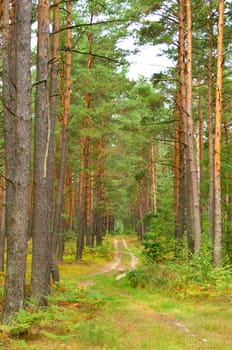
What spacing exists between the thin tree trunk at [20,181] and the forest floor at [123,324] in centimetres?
44

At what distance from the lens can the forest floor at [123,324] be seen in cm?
624

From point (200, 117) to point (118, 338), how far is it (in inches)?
883

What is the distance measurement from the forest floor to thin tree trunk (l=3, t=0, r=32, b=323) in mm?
439

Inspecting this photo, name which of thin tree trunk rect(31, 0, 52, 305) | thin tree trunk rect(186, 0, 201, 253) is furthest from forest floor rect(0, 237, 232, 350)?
thin tree trunk rect(186, 0, 201, 253)

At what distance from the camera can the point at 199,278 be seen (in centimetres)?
1284

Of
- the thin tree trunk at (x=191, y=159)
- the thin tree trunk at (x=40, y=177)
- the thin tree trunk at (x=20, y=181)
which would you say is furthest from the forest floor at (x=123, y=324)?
the thin tree trunk at (x=191, y=159)

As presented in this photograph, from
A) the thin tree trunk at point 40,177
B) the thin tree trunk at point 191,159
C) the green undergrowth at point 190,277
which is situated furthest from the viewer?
the thin tree trunk at point 191,159

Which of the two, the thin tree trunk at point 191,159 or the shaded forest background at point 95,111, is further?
the thin tree trunk at point 191,159

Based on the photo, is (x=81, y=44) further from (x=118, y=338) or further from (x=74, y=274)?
(x=118, y=338)

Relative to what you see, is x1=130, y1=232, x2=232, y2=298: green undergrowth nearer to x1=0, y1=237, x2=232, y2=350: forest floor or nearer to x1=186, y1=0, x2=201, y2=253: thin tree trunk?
x1=0, y1=237, x2=232, y2=350: forest floor

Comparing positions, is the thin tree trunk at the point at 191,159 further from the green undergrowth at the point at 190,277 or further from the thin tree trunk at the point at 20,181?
the thin tree trunk at the point at 20,181

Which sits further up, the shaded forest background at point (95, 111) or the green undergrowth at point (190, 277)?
the shaded forest background at point (95, 111)

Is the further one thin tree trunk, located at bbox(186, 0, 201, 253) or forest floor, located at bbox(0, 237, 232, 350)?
thin tree trunk, located at bbox(186, 0, 201, 253)

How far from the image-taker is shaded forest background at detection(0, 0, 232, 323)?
279 inches
